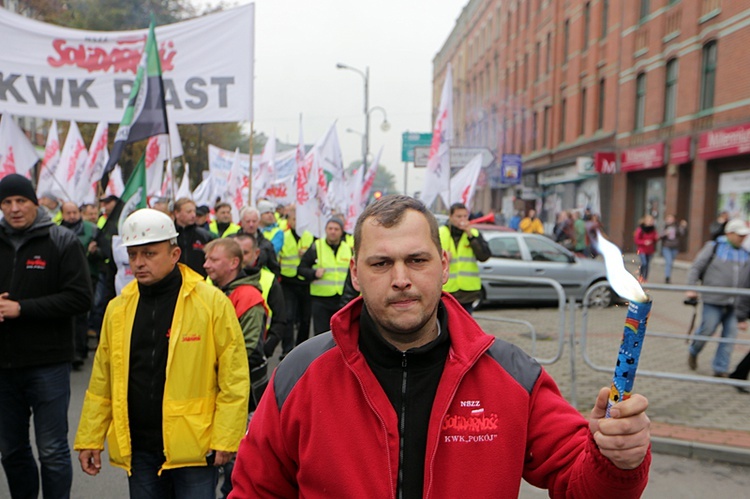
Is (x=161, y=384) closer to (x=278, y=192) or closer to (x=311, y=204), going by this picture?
(x=311, y=204)

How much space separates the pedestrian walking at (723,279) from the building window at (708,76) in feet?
52.4

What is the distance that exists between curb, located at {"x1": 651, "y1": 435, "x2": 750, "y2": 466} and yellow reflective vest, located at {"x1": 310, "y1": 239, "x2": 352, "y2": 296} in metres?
3.78

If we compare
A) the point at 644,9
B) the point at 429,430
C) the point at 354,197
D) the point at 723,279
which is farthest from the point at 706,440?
the point at 644,9

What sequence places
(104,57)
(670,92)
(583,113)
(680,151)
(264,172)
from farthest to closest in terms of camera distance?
1. (583,113)
2. (670,92)
3. (680,151)
4. (264,172)
5. (104,57)

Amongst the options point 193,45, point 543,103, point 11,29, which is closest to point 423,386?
point 193,45

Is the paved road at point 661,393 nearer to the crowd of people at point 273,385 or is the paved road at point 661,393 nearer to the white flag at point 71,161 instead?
the crowd of people at point 273,385

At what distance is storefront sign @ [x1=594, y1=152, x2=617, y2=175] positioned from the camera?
2656 cm

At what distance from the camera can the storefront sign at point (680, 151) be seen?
21.6 metres

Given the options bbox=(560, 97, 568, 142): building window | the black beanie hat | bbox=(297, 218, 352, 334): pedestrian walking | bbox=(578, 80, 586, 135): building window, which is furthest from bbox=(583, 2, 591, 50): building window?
the black beanie hat

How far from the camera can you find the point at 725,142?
19.5 metres

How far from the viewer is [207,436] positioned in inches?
123

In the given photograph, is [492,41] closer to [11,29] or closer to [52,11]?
[52,11]

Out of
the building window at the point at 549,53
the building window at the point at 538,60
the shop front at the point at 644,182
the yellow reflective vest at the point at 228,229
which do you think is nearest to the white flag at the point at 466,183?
the yellow reflective vest at the point at 228,229

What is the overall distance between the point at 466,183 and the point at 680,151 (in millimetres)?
14929
